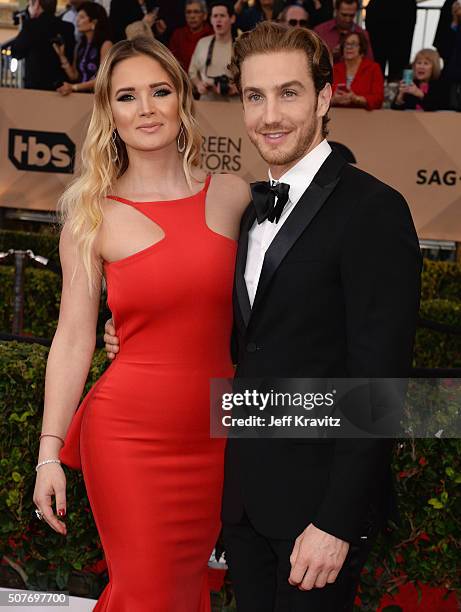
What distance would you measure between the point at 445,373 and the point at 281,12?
626 cm

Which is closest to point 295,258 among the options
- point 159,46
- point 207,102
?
point 159,46

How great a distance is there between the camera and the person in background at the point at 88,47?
29.6 feet

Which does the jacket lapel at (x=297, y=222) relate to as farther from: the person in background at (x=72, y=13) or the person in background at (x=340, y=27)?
the person in background at (x=72, y=13)

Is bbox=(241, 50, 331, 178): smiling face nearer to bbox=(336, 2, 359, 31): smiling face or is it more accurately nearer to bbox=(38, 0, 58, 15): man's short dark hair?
bbox=(336, 2, 359, 31): smiling face

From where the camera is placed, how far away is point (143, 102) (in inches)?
112

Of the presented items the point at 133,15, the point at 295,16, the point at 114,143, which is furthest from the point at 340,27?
the point at 114,143

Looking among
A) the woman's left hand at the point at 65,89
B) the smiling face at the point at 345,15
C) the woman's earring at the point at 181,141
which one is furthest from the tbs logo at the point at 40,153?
the woman's earring at the point at 181,141

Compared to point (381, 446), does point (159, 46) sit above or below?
above

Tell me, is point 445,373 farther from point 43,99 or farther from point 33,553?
point 43,99

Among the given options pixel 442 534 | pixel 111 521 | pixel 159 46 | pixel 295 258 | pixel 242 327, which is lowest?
pixel 442 534

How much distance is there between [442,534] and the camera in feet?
10.9

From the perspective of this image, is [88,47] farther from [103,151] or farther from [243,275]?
[243,275]

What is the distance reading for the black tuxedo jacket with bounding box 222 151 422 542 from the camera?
2.06 m

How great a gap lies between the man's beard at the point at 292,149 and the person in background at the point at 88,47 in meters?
6.99
